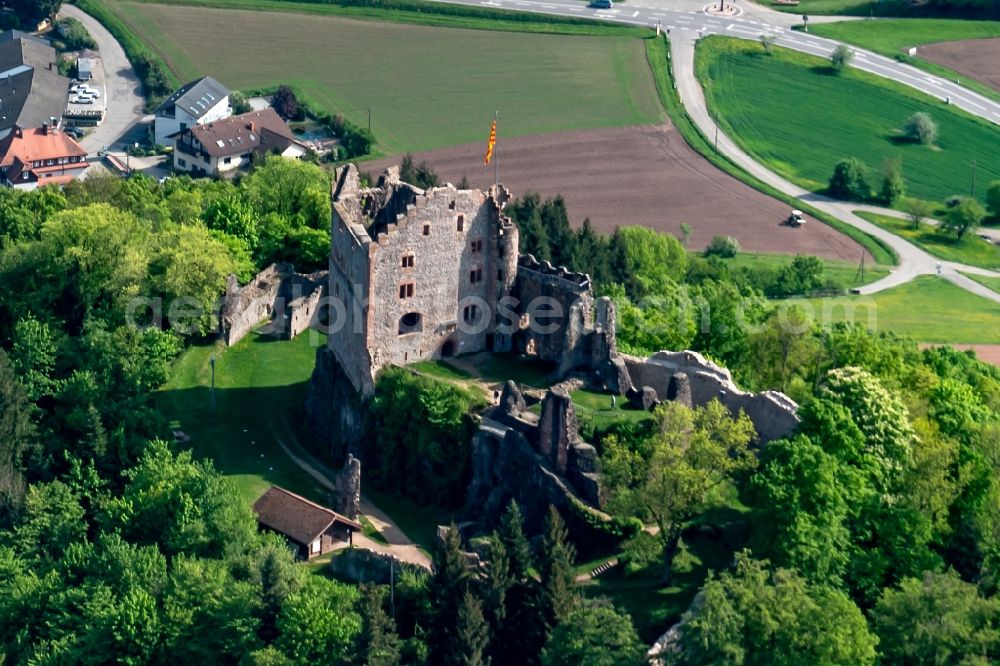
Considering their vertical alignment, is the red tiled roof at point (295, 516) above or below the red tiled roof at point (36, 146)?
above

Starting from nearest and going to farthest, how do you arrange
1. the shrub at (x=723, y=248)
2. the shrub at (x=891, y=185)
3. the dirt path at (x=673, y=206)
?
the shrub at (x=723, y=248) → the dirt path at (x=673, y=206) → the shrub at (x=891, y=185)

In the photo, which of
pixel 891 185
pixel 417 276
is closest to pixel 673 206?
pixel 891 185

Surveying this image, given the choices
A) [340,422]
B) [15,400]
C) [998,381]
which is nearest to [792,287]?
[998,381]

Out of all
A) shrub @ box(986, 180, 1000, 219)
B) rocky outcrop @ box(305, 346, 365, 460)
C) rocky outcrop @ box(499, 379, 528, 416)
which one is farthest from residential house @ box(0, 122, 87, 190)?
shrub @ box(986, 180, 1000, 219)

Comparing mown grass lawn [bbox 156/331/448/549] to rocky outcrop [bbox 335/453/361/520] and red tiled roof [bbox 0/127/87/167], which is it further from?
red tiled roof [bbox 0/127/87/167]

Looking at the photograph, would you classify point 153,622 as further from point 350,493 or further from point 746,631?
point 746,631

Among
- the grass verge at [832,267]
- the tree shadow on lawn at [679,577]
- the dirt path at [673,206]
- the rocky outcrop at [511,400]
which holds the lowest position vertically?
the grass verge at [832,267]

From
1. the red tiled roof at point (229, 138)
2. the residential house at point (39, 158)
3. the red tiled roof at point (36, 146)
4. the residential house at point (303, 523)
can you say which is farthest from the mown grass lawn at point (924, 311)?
the red tiled roof at point (36, 146)

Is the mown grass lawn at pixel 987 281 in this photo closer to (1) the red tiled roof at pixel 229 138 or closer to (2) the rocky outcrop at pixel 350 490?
(1) the red tiled roof at pixel 229 138
